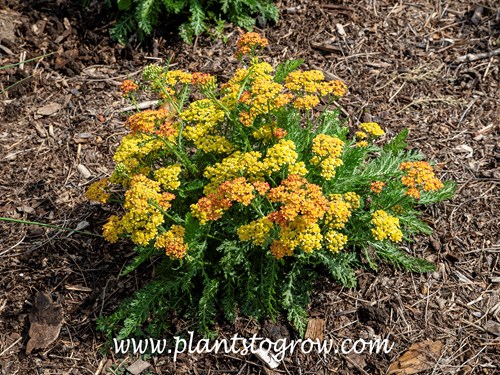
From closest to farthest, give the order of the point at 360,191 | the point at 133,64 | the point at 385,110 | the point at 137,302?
the point at 137,302 < the point at 360,191 < the point at 385,110 < the point at 133,64

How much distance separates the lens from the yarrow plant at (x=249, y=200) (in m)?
3.01

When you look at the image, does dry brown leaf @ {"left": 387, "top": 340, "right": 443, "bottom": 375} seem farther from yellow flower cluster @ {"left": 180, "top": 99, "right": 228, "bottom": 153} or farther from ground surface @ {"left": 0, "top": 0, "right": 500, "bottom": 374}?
yellow flower cluster @ {"left": 180, "top": 99, "right": 228, "bottom": 153}

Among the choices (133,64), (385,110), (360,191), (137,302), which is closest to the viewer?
(137,302)

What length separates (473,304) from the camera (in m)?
3.71

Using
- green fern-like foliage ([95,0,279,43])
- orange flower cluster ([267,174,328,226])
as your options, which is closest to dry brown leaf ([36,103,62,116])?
green fern-like foliage ([95,0,279,43])

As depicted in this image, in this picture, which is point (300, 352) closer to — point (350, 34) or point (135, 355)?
point (135, 355)

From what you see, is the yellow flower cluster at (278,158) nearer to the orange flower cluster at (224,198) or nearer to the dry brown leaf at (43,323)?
the orange flower cluster at (224,198)

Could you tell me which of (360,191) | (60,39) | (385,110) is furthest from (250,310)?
(60,39)

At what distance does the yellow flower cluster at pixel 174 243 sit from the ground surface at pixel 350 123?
3.00 ft

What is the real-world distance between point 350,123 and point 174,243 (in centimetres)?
230

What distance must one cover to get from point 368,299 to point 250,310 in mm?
803

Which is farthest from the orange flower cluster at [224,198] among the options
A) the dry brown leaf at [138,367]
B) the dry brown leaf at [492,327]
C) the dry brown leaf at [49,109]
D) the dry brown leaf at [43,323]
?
the dry brown leaf at [49,109]

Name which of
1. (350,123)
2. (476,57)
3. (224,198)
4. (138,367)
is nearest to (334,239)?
(224,198)

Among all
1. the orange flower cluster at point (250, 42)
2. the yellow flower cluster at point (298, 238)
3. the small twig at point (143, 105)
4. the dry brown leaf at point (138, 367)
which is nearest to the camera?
the yellow flower cluster at point (298, 238)
